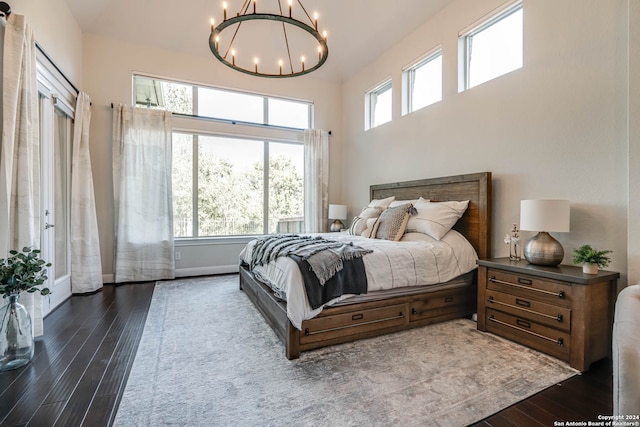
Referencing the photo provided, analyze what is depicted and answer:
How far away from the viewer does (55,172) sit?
349 centimetres

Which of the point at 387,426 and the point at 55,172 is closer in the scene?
the point at 387,426

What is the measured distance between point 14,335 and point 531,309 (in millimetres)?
3856

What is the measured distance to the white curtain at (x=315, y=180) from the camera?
5.55m

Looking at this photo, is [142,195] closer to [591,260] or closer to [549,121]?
[549,121]

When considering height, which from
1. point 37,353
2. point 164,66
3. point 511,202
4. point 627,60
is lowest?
point 37,353

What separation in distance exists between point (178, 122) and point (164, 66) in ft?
2.87

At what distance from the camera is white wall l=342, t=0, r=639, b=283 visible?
2.27 meters

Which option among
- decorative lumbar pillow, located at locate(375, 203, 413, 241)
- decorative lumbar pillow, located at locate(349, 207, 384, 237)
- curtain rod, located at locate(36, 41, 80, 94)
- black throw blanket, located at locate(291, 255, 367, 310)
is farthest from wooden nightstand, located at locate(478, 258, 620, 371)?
curtain rod, located at locate(36, 41, 80, 94)

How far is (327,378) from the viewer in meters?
1.96

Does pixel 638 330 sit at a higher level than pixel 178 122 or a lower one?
lower

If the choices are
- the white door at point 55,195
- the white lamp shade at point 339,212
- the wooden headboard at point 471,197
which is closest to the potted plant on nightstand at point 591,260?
the wooden headboard at point 471,197

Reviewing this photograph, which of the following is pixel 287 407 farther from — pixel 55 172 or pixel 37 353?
pixel 55 172

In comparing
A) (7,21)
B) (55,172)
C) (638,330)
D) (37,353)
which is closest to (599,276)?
(638,330)

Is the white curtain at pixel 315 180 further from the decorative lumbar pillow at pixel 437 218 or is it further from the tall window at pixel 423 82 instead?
the decorative lumbar pillow at pixel 437 218
